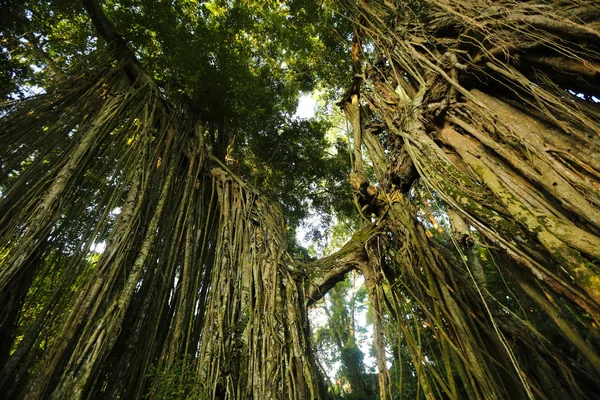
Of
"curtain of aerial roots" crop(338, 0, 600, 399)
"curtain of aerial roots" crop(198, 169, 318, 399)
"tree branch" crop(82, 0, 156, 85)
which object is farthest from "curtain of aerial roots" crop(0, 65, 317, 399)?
"curtain of aerial roots" crop(338, 0, 600, 399)

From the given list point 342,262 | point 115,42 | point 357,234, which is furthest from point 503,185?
point 115,42

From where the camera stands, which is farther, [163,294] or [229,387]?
[163,294]

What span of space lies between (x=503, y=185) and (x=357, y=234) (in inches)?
48.7

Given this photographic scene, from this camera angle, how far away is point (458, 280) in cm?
184

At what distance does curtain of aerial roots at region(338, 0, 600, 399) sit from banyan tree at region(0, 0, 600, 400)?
0.01 meters

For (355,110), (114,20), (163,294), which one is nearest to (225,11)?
(114,20)

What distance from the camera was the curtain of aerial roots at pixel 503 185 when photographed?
1.11m

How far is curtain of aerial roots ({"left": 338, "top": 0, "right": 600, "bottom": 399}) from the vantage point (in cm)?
111

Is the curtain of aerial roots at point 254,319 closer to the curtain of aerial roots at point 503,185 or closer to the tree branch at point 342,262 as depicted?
the tree branch at point 342,262

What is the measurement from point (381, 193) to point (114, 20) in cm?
406

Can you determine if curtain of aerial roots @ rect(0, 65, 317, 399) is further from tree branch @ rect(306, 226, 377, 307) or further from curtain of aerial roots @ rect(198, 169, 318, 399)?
tree branch @ rect(306, 226, 377, 307)

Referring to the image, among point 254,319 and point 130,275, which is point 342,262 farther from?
point 130,275

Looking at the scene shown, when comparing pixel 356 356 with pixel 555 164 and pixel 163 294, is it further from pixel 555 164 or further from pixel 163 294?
pixel 555 164

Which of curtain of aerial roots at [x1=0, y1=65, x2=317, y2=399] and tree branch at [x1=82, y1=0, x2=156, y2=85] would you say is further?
tree branch at [x1=82, y1=0, x2=156, y2=85]
